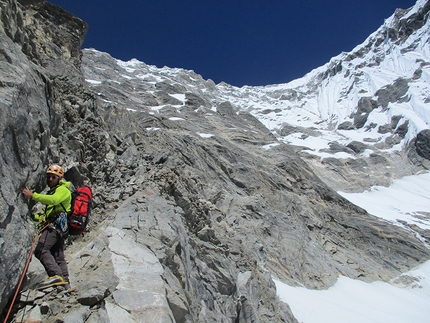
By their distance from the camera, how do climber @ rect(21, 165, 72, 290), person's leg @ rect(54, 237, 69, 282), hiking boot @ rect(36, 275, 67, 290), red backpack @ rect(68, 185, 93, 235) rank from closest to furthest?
hiking boot @ rect(36, 275, 67, 290) < climber @ rect(21, 165, 72, 290) < person's leg @ rect(54, 237, 69, 282) < red backpack @ rect(68, 185, 93, 235)

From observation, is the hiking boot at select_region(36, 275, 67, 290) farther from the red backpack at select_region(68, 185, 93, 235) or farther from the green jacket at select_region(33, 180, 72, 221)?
the green jacket at select_region(33, 180, 72, 221)

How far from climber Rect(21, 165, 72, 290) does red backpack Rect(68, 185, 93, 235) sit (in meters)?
0.16

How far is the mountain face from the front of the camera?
570cm

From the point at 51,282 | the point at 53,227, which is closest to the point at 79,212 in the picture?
the point at 53,227

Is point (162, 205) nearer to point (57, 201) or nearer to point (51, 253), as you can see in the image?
point (51, 253)

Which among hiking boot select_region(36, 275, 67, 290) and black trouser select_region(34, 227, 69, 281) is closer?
hiking boot select_region(36, 275, 67, 290)

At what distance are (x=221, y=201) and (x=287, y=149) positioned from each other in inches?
1099

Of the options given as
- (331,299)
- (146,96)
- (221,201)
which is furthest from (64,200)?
(146,96)

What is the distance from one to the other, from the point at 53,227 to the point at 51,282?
0.91 meters

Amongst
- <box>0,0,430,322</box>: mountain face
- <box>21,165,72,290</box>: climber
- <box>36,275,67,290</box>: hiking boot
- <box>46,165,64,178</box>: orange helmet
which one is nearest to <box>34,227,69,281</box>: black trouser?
<box>21,165,72,290</box>: climber

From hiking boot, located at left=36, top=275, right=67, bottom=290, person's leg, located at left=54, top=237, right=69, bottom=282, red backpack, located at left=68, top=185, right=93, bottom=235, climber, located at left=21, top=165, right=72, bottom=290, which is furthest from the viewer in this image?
red backpack, located at left=68, top=185, right=93, bottom=235

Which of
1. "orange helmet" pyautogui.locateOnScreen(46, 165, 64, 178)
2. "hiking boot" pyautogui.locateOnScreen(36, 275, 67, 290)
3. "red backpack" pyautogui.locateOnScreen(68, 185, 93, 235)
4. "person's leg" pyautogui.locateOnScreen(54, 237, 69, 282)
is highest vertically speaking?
"orange helmet" pyautogui.locateOnScreen(46, 165, 64, 178)

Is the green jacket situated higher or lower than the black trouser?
higher

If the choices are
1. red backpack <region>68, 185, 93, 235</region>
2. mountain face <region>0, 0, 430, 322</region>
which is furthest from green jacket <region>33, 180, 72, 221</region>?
mountain face <region>0, 0, 430, 322</region>
